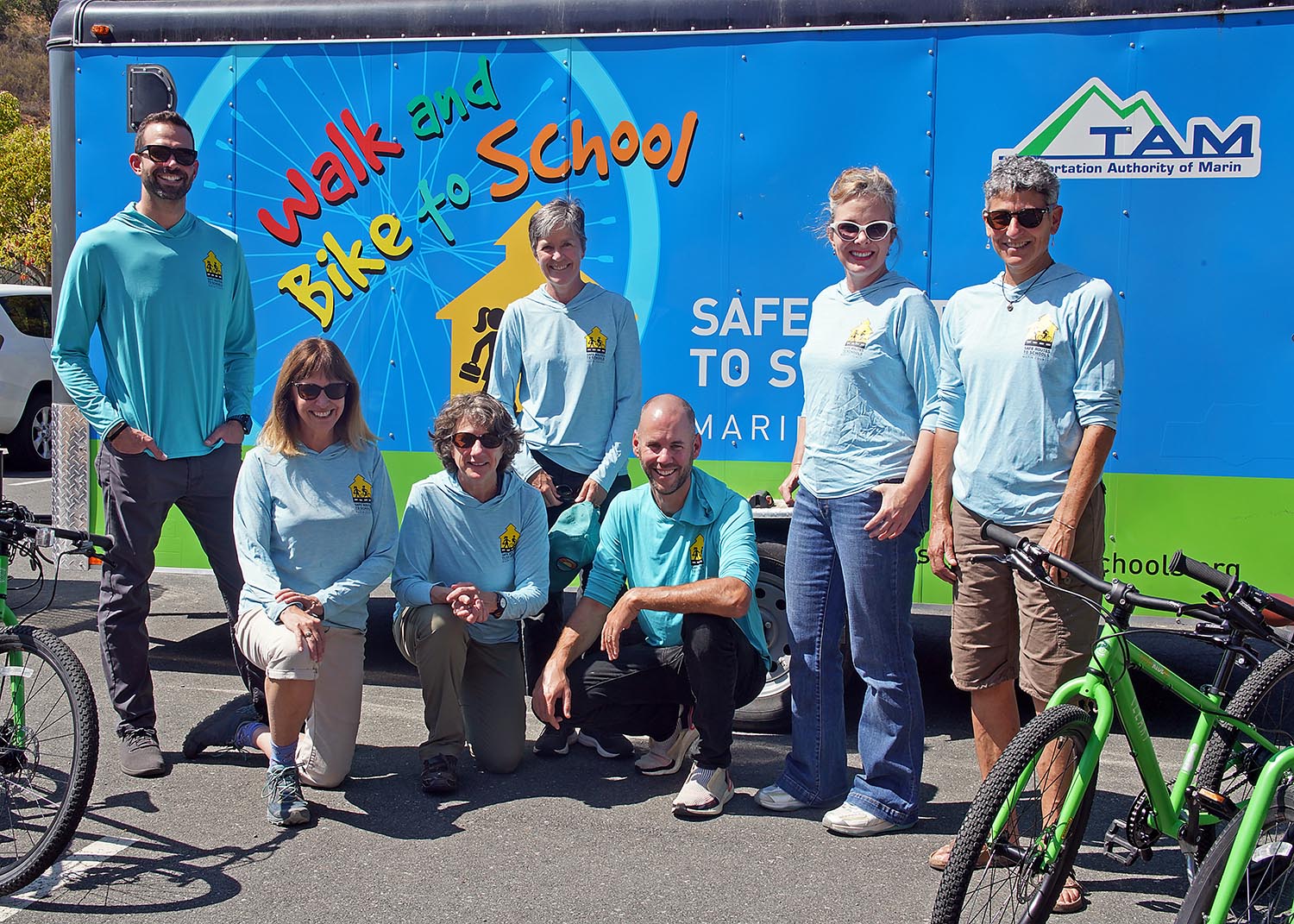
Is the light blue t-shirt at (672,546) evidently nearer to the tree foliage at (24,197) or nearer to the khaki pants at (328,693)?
the khaki pants at (328,693)

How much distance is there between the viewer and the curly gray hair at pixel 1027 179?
340 cm

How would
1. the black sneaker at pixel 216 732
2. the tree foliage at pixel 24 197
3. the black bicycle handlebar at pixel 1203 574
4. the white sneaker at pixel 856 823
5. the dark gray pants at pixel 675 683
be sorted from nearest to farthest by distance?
the black bicycle handlebar at pixel 1203 574, the white sneaker at pixel 856 823, the dark gray pants at pixel 675 683, the black sneaker at pixel 216 732, the tree foliage at pixel 24 197

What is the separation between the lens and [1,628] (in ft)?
11.8

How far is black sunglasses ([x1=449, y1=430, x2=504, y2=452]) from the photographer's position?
429 centimetres

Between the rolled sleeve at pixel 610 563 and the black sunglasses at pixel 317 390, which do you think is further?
the rolled sleeve at pixel 610 563

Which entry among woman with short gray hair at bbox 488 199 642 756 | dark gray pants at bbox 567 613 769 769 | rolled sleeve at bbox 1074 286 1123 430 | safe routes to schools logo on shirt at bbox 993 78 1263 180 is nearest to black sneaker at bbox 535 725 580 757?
woman with short gray hair at bbox 488 199 642 756

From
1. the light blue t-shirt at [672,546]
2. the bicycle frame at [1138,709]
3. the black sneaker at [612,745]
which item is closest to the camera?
the bicycle frame at [1138,709]

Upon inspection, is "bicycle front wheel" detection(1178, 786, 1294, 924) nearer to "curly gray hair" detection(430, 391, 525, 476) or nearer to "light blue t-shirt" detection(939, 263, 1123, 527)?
Answer: "light blue t-shirt" detection(939, 263, 1123, 527)

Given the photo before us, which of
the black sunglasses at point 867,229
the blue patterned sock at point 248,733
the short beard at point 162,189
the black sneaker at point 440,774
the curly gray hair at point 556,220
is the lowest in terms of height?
the black sneaker at point 440,774

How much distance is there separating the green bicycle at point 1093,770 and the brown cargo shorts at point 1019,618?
31 centimetres

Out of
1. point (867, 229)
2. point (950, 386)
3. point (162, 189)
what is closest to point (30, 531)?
point (162, 189)

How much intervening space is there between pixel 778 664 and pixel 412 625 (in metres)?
1.69

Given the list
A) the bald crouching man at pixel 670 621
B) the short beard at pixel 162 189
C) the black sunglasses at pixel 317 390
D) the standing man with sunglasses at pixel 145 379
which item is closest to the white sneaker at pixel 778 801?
the bald crouching man at pixel 670 621

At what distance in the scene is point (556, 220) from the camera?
4457 mm
